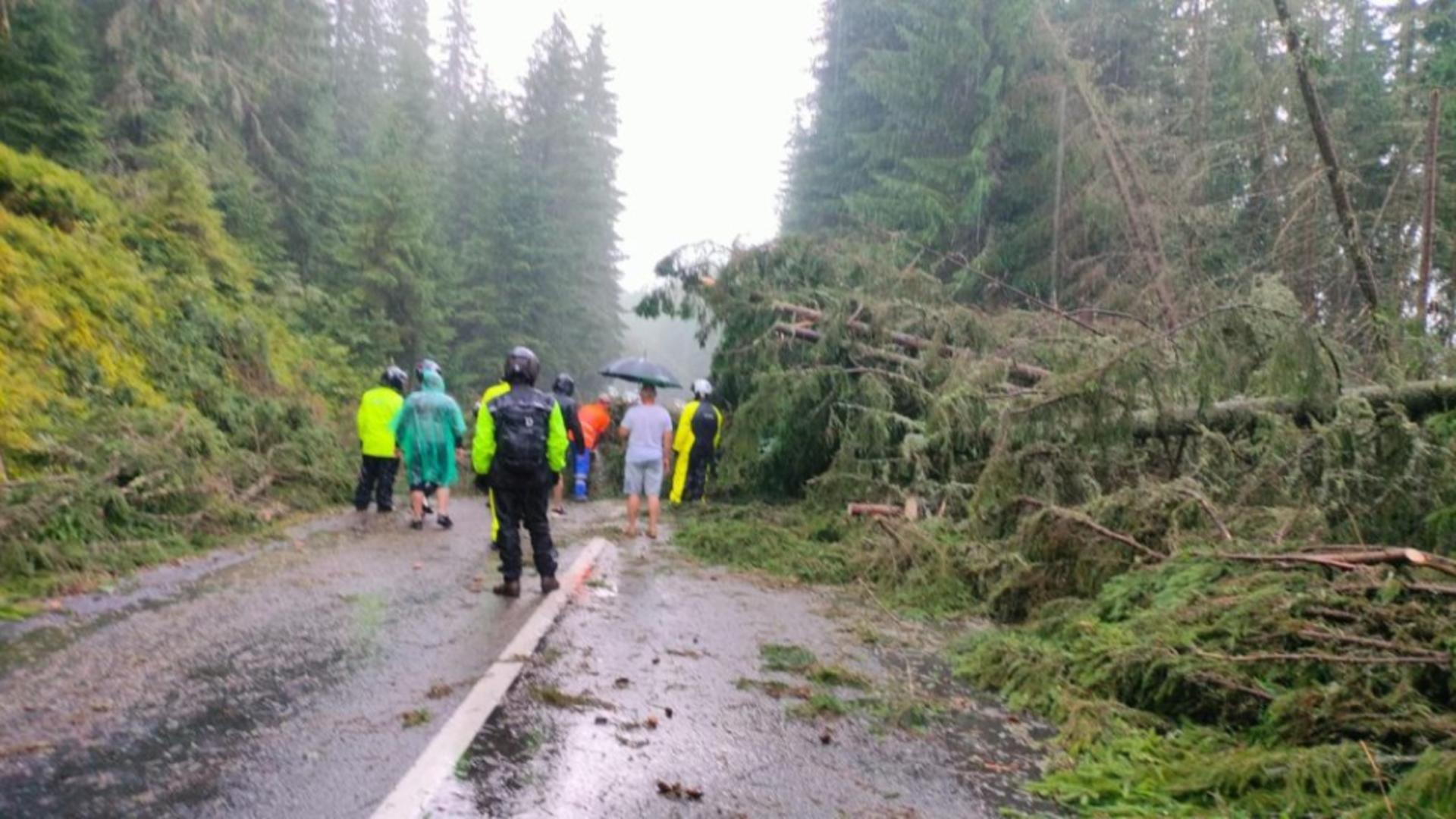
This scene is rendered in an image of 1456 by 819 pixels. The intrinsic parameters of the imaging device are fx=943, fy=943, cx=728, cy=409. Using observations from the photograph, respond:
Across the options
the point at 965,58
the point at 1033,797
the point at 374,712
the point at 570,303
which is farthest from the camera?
the point at 570,303

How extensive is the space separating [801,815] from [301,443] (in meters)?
10.8

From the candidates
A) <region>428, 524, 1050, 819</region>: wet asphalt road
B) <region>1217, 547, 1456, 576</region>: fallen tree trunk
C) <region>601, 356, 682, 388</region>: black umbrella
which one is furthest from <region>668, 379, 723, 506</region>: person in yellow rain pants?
<region>1217, 547, 1456, 576</region>: fallen tree trunk

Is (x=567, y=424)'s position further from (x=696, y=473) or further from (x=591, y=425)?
(x=591, y=425)

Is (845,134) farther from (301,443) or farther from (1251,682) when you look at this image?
(1251,682)

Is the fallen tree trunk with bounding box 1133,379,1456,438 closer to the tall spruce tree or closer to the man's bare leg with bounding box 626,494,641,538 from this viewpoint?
the man's bare leg with bounding box 626,494,641,538

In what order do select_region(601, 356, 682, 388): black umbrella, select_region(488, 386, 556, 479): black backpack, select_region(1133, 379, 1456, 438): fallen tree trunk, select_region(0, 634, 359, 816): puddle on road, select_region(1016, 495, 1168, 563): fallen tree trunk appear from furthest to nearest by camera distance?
select_region(601, 356, 682, 388): black umbrella, select_region(488, 386, 556, 479): black backpack, select_region(1133, 379, 1456, 438): fallen tree trunk, select_region(1016, 495, 1168, 563): fallen tree trunk, select_region(0, 634, 359, 816): puddle on road

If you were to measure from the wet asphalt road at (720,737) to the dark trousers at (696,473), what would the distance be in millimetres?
7066

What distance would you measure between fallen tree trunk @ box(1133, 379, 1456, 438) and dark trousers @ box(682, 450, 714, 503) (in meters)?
6.57

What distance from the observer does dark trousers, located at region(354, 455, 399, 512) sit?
11.4 metres

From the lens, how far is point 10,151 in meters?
13.5

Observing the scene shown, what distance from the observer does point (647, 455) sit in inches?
416

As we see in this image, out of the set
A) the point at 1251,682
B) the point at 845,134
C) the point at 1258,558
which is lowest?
the point at 1251,682

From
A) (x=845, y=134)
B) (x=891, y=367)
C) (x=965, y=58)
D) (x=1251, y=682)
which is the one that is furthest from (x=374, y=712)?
(x=845, y=134)

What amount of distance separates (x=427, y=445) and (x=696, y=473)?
4.50 meters
